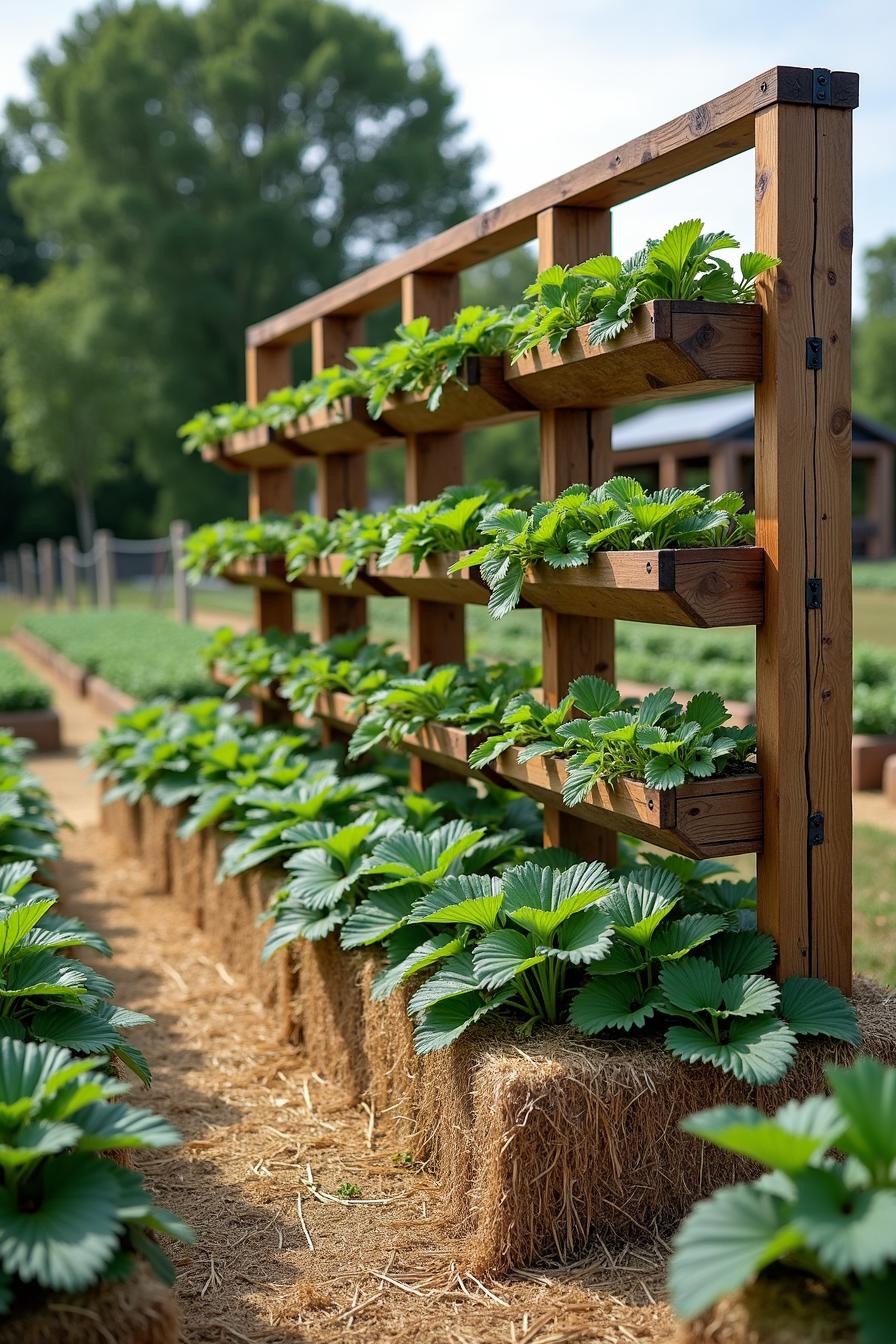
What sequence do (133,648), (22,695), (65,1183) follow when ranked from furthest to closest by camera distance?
(133,648), (22,695), (65,1183)

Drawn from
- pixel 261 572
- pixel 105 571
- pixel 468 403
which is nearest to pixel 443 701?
pixel 468 403

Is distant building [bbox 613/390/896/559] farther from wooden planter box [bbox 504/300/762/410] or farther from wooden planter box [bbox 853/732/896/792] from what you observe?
wooden planter box [bbox 504/300/762/410]

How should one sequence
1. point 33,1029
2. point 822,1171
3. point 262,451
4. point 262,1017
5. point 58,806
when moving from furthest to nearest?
point 58,806 → point 262,451 → point 262,1017 → point 33,1029 → point 822,1171

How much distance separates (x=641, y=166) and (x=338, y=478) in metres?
2.49

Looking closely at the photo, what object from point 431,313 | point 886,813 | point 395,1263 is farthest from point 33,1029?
point 886,813

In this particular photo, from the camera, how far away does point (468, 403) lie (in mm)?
3578

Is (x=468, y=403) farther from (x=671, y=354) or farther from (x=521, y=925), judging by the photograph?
(x=521, y=925)

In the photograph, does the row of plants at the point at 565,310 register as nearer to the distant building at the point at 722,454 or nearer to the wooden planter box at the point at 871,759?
the wooden planter box at the point at 871,759

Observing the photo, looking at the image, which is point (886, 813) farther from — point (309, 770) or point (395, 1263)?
point (395, 1263)

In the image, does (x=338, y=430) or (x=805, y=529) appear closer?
(x=805, y=529)

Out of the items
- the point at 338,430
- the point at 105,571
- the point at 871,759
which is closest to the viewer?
the point at 338,430

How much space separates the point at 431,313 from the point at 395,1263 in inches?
111

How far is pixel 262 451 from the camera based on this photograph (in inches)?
218

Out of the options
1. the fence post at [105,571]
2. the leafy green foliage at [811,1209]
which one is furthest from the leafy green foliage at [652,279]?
the fence post at [105,571]
